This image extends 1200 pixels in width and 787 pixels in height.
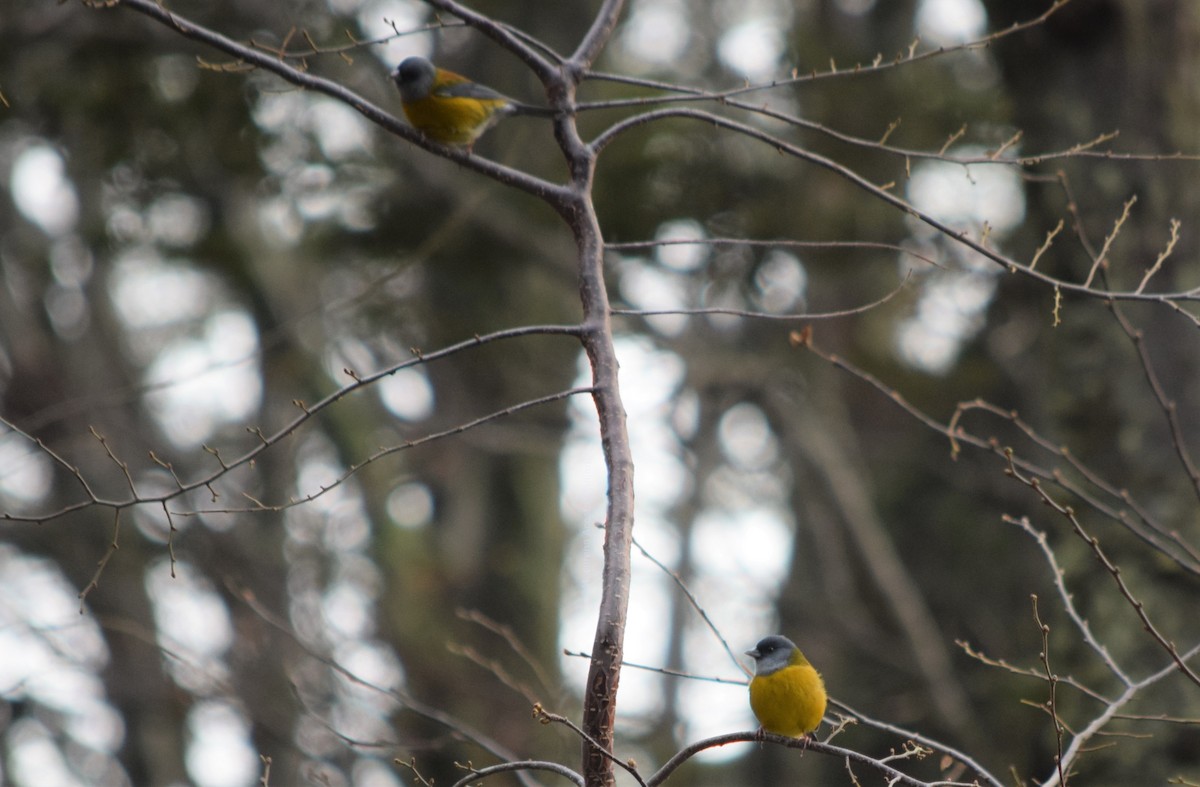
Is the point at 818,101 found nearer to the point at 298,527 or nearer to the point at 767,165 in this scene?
the point at 767,165

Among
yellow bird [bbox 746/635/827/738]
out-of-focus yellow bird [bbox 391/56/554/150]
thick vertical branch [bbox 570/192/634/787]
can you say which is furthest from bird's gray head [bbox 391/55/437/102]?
yellow bird [bbox 746/635/827/738]

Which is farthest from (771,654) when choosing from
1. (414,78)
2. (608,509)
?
(414,78)

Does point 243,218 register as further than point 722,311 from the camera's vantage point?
Yes

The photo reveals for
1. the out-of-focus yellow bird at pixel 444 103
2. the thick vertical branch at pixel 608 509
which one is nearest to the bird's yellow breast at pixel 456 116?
the out-of-focus yellow bird at pixel 444 103

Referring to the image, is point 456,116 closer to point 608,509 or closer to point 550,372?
point 608,509

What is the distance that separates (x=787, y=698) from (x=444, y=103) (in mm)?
2004

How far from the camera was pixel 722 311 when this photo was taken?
7.50ft

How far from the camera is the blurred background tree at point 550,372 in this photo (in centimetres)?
537

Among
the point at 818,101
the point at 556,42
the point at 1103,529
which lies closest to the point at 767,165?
the point at 818,101

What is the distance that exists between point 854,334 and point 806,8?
9.96ft

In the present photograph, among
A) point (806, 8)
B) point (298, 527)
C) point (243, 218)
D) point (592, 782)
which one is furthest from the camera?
point (806, 8)

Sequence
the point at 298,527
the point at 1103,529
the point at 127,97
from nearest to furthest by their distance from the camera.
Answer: the point at 1103,529 → the point at 127,97 → the point at 298,527

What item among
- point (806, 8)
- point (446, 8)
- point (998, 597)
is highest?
point (806, 8)

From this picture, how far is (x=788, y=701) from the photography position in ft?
11.1
